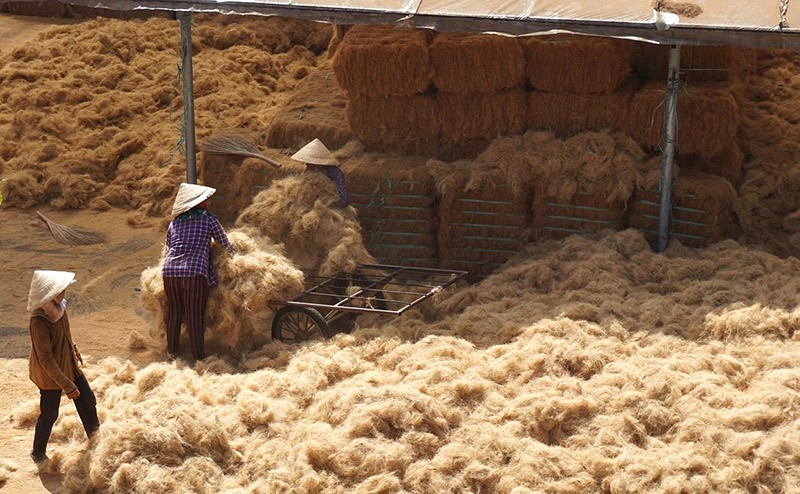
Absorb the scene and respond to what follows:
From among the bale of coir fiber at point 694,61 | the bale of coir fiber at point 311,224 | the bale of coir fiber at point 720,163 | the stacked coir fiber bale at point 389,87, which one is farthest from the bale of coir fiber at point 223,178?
the bale of coir fiber at point 720,163

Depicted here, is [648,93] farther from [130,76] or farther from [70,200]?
[130,76]

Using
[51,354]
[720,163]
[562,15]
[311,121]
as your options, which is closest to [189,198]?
[51,354]

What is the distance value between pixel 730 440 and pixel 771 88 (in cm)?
705

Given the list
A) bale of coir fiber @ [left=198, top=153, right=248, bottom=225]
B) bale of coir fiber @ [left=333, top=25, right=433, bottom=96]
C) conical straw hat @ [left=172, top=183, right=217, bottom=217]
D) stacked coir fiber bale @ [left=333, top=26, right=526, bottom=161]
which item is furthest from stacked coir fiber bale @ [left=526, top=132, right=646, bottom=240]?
conical straw hat @ [left=172, top=183, right=217, bottom=217]

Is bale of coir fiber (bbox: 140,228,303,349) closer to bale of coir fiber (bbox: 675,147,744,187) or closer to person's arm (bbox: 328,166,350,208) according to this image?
person's arm (bbox: 328,166,350,208)

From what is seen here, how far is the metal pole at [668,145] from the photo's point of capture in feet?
33.2

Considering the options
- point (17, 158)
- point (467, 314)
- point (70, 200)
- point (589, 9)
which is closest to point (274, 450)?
point (467, 314)

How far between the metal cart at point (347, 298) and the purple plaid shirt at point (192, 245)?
66 centimetres

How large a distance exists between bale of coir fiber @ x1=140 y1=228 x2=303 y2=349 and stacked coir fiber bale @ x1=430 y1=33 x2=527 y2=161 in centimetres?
282

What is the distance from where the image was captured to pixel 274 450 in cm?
755

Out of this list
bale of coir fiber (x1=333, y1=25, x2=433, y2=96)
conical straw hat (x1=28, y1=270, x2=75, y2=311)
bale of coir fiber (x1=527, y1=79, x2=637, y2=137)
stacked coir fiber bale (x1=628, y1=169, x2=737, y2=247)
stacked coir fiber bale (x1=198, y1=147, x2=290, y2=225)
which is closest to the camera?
conical straw hat (x1=28, y1=270, x2=75, y2=311)

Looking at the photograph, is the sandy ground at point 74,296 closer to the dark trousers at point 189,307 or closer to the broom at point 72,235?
the broom at point 72,235

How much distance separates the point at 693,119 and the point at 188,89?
5.07 metres

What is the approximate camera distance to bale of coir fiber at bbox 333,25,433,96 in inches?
436
